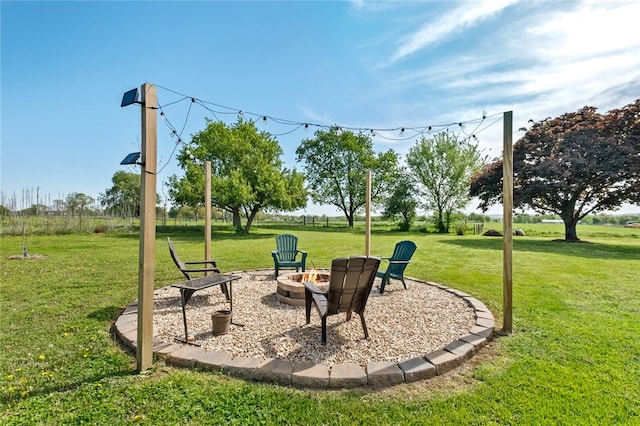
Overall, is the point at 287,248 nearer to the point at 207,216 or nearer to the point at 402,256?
the point at 207,216

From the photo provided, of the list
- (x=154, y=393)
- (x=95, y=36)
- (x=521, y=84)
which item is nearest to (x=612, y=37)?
(x=521, y=84)

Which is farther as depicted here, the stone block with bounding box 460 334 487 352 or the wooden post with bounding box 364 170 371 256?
the wooden post with bounding box 364 170 371 256

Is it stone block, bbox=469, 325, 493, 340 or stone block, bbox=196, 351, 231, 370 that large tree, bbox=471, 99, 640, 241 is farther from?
stone block, bbox=196, 351, 231, 370

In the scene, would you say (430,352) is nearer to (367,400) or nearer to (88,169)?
(367,400)

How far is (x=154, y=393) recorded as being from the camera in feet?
7.13

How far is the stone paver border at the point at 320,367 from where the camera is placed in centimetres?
236

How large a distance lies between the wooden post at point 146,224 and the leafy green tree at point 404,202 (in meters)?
23.6

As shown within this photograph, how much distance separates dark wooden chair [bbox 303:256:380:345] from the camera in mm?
2994

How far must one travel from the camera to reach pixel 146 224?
8.14 ft

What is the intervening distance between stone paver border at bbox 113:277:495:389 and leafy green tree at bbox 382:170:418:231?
74.6 feet

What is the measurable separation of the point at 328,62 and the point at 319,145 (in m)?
21.3

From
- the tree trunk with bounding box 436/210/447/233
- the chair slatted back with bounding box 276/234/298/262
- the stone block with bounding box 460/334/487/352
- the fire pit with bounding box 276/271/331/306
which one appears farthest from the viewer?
the tree trunk with bounding box 436/210/447/233

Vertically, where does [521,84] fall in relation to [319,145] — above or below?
below

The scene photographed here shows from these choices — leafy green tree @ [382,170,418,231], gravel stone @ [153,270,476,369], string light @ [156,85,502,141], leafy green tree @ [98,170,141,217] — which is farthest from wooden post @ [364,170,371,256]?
leafy green tree @ [98,170,141,217]
